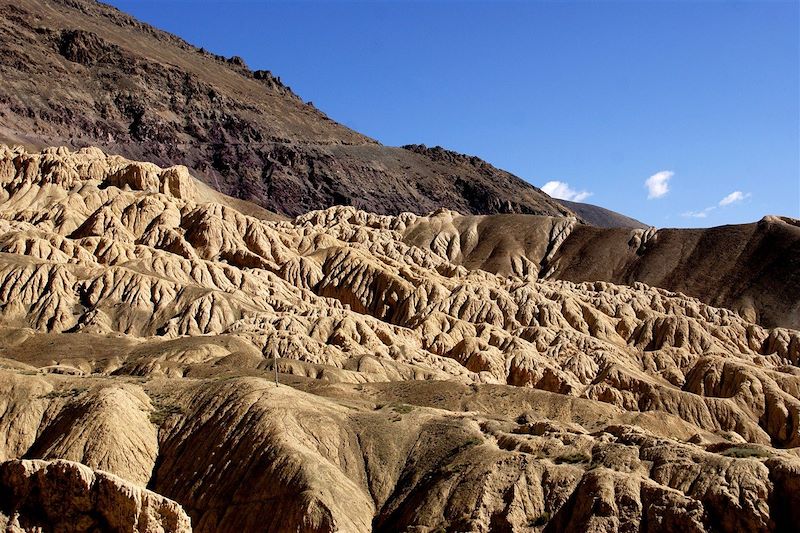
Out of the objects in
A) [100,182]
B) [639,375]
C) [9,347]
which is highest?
[100,182]

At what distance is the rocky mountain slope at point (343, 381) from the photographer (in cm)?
Result: 3422

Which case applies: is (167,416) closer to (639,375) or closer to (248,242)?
(639,375)

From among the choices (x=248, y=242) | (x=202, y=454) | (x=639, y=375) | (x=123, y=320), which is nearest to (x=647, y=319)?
(x=639, y=375)

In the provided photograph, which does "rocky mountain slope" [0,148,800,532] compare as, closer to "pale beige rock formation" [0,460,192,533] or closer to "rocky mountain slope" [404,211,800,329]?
"pale beige rock formation" [0,460,192,533]

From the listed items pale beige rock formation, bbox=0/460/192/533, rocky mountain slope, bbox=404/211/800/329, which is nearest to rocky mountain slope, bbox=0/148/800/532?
pale beige rock formation, bbox=0/460/192/533

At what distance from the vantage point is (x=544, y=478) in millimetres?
35219

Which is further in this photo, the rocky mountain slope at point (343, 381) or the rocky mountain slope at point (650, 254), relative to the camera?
the rocky mountain slope at point (650, 254)

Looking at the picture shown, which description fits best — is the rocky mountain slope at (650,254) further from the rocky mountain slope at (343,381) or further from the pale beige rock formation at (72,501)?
the pale beige rock formation at (72,501)

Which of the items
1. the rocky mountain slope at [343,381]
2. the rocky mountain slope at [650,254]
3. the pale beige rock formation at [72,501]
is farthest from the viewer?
the rocky mountain slope at [650,254]

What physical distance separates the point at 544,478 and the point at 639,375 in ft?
187

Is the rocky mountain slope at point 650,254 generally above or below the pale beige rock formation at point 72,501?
above

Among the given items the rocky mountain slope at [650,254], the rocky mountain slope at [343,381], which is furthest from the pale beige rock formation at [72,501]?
the rocky mountain slope at [650,254]

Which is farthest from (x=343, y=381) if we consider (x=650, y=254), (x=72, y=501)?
(x=650, y=254)

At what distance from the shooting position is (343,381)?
6881cm
